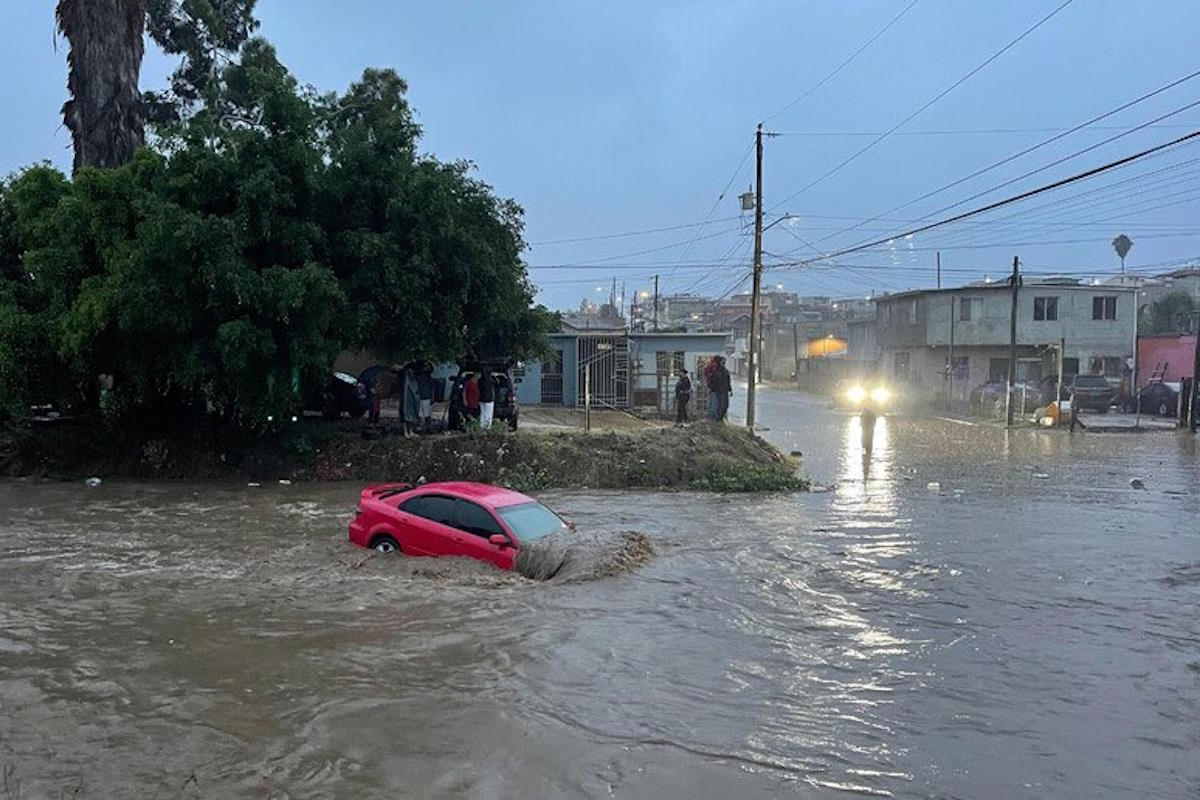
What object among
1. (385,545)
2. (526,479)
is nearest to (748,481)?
(526,479)

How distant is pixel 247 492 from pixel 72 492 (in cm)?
356

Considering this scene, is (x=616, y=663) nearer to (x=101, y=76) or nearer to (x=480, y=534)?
(x=480, y=534)

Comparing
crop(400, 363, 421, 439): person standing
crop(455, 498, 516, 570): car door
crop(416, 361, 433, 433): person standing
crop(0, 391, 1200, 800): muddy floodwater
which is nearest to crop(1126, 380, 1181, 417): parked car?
crop(0, 391, 1200, 800): muddy floodwater

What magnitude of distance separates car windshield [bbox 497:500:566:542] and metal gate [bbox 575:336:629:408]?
2413cm

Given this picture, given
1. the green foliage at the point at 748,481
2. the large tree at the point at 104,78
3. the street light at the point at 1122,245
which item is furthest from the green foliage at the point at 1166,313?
the large tree at the point at 104,78

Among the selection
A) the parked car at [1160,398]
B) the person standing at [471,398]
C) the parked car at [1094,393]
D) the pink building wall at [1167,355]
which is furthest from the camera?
the pink building wall at [1167,355]

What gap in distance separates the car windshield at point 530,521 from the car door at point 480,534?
188 millimetres

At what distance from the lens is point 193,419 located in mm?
23422

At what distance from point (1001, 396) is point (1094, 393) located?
5.05 metres

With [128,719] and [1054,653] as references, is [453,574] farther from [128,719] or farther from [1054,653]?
[1054,653]

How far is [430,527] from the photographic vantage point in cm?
1209

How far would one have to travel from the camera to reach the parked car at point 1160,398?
40.2 meters

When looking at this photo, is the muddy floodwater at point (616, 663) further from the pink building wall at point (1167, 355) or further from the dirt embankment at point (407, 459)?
the pink building wall at point (1167, 355)

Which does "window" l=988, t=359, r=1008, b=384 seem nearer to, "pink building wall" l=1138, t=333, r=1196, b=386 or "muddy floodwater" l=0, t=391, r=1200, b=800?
"pink building wall" l=1138, t=333, r=1196, b=386
